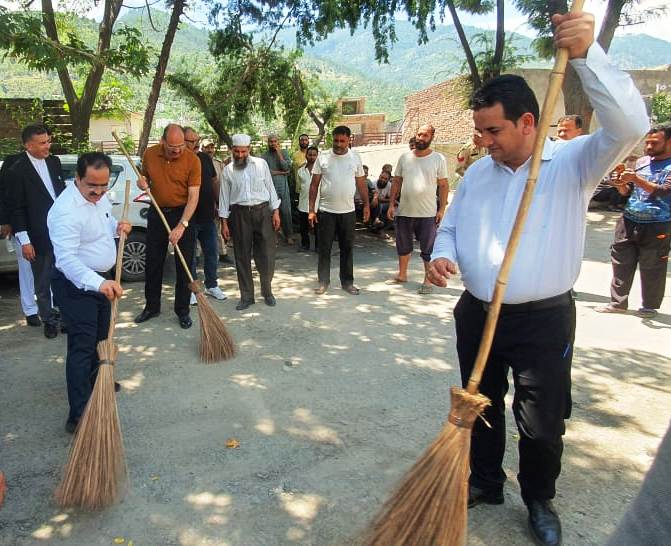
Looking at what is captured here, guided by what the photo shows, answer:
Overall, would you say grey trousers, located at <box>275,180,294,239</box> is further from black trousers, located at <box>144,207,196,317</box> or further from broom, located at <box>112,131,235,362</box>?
broom, located at <box>112,131,235,362</box>

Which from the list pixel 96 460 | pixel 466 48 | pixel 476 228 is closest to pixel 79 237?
pixel 96 460

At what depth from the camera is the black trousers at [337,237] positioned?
20.4 ft

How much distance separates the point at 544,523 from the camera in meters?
2.38

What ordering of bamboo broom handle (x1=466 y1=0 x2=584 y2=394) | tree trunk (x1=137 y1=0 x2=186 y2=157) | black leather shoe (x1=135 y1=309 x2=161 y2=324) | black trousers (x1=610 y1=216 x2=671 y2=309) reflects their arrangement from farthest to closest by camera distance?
1. tree trunk (x1=137 y1=0 x2=186 y2=157)
2. black leather shoe (x1=135 y1=309 x2=161 y2=324)
3. black trousers (x1=610 y1=216 x2=671 y2=309)
4. bamboo broom handle (x1=466 y1=0 x2=584 y2=394)

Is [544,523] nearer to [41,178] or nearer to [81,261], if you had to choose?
[81,261]

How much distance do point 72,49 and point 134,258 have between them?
3294 mm

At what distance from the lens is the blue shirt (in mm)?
4910

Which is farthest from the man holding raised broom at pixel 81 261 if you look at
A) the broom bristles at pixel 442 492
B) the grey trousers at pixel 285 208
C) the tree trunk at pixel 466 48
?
the tree trunk at pixel 466 48

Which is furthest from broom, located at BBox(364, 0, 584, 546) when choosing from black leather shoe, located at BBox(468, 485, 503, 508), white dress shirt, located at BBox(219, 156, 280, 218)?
white dress shirt, located at BBox(219, 156, 280, 218)

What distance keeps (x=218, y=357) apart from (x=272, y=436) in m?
1.30

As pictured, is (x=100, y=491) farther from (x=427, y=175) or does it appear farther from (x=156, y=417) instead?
(x=427, y=175)

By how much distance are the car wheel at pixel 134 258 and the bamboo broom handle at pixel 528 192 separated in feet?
18.2

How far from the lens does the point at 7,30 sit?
20.1 ft

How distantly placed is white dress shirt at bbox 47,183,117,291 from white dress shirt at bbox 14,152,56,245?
176 centimetres
